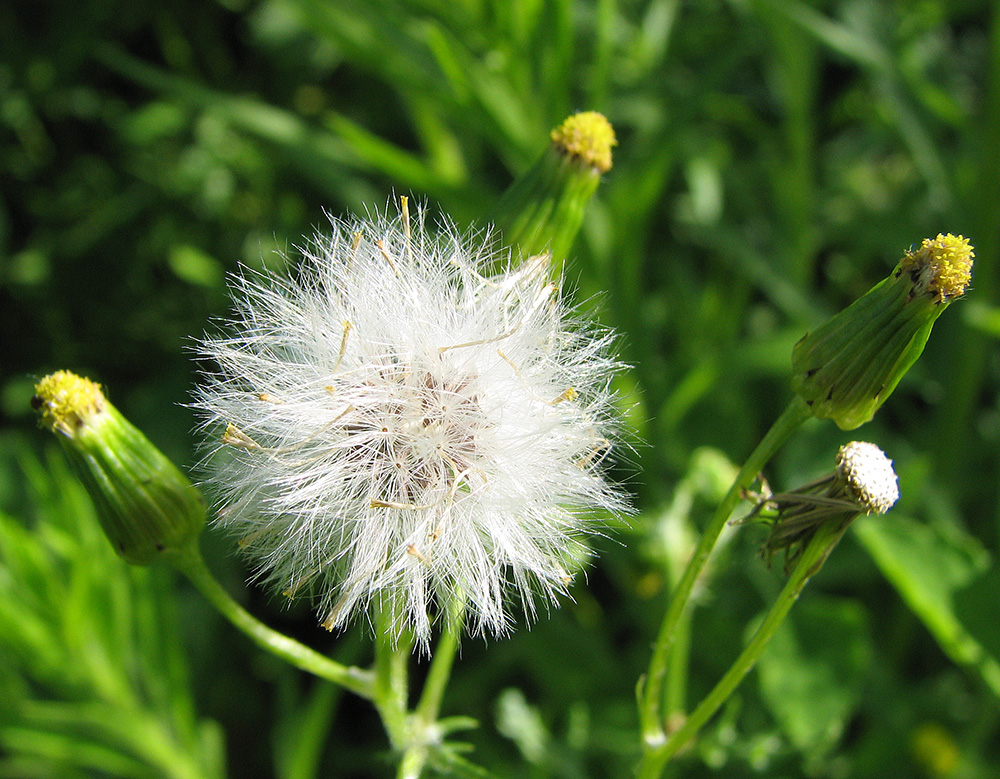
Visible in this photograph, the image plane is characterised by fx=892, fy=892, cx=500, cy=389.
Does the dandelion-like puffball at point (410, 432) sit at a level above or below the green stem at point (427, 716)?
above

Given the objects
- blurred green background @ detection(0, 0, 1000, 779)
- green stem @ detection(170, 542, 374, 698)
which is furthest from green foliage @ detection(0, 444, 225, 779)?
green stem @ detection(170, 542, 374, 698)

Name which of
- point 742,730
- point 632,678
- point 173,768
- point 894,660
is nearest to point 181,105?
point 173,768

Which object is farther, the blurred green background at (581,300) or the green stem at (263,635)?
the blurred green background at (581,300)

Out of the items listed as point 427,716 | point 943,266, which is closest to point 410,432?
point 427,716

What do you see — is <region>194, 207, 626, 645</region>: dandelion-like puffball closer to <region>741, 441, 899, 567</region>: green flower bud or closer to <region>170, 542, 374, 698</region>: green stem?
<region>170, 542, 374, 698</region>: green stem

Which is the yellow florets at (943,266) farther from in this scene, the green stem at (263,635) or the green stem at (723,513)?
the green stem at (263,635)

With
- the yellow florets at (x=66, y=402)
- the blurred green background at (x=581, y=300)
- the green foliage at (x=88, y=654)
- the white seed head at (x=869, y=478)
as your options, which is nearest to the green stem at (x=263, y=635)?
the yellow florets at (x=66, y=402)

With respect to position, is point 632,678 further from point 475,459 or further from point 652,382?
point 475,459
